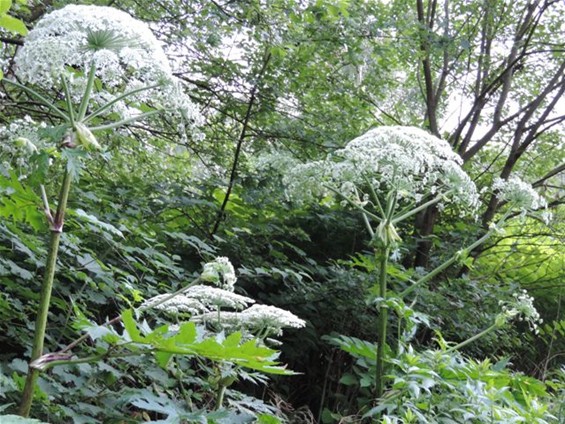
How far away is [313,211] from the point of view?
517 centimetres

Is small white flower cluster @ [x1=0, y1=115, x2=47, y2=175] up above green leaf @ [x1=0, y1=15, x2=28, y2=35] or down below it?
→ below

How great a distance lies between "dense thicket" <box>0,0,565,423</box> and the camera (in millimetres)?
3016

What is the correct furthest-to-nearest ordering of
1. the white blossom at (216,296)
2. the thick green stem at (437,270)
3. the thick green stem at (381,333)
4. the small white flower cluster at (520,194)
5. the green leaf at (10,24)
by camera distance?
the small white flower cluster at (520,194)
the thick green stem at (437,270)
the thick green stem at (381,333)
the white blossom at (216,296)
the green leaf at (10,24)

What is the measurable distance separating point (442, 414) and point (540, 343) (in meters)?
4.40

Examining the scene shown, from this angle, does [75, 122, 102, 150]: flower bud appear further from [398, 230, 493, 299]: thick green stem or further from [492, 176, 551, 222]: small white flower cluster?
[492, 176, 551, 222]: small white flower cluster

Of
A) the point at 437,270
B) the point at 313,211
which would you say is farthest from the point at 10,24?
the point at 313,211

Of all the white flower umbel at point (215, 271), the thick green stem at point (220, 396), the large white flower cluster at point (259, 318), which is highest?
the white flower umbel at point (215, 271)

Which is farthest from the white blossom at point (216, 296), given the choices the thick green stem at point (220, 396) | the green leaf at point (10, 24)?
the green leaf at point (10, 24)

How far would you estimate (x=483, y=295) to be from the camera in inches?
177

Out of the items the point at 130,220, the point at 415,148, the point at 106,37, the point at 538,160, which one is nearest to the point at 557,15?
the point at 538,160

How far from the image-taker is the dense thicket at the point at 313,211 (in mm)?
3016

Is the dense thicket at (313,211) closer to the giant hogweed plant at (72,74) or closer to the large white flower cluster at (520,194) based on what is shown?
the large white flower cluster at (520,194)

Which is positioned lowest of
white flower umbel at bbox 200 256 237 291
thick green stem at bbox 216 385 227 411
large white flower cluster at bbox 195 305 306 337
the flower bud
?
thick green stem at bbox 216 385 227 411

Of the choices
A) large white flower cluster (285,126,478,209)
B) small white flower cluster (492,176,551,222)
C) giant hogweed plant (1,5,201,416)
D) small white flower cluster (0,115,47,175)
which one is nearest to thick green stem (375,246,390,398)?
large white flower cluster (285,126,478,209)
